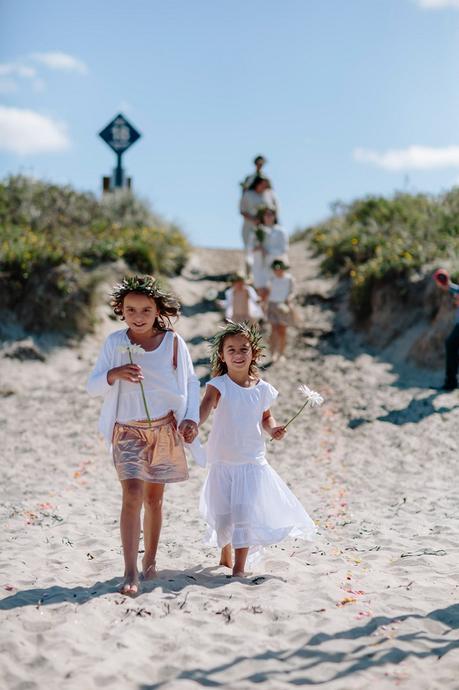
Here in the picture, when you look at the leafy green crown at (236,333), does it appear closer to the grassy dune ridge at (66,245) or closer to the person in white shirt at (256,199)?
the grassy dune ridge at (66,245)

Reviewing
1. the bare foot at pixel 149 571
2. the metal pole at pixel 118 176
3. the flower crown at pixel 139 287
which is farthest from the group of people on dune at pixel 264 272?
the bare foot at pixel 149 571

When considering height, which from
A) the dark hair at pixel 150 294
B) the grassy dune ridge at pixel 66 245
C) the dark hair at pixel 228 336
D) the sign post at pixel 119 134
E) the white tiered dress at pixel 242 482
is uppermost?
the sign post at pixel 119 134

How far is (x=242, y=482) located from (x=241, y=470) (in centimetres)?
8

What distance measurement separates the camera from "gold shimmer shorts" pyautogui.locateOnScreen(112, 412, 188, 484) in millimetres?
4809

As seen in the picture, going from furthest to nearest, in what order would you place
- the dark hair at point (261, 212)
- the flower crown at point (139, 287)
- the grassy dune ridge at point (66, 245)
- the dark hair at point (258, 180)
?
the dark hair at point (258, 180)
the grassy dune ridge at point (66, 245)
the dark hair at point (261, 212)
the flower crown at point (139, 287)

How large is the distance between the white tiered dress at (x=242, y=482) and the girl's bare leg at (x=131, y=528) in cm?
56

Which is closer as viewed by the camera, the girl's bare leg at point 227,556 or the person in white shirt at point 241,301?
the girl's bare leg at point 227,556

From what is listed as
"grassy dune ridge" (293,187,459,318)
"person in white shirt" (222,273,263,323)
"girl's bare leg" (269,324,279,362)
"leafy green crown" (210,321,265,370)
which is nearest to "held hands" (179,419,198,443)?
"leafy green crown" (210,321,265,370)

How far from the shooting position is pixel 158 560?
219 inches

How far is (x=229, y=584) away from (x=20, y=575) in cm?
131

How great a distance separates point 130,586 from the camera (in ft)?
15.0

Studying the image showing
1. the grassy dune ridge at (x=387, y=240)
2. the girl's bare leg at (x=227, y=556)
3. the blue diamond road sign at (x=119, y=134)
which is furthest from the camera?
the blue diamond road sign at (x=119, y=134)

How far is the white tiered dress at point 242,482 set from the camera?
16.4 ft

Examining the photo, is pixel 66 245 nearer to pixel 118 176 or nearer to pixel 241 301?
pixel 241 301
